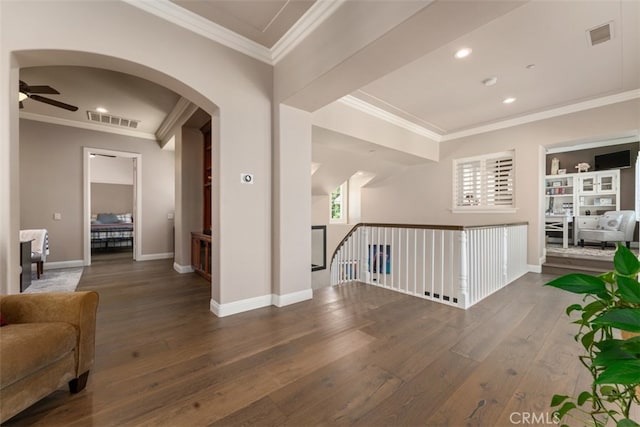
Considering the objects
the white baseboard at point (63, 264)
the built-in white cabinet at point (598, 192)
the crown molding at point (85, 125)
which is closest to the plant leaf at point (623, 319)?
the white baseboard at point (63, 264)

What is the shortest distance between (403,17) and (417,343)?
246 cm

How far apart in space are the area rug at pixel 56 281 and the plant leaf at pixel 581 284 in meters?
5.09

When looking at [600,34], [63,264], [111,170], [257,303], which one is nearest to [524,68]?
[600,34]

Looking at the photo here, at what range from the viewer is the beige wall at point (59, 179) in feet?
15.9

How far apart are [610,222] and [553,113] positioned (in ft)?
11.5

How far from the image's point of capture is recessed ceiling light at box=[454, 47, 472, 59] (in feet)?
9.48

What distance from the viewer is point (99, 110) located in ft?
15.4

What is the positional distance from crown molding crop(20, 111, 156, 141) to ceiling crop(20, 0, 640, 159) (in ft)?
0.25

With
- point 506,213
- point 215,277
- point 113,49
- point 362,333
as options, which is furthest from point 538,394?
point 506,213

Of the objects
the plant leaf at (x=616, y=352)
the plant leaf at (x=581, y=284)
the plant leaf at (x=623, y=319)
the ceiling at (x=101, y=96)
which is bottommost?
the plant leaf at (x=616, y=352)

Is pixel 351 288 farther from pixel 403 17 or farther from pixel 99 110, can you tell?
pixel 99 110

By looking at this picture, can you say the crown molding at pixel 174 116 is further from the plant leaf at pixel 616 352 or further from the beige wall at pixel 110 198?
the plant leaf at pixel 616 352

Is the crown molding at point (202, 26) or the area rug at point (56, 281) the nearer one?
the crown molding at point (202, 26)

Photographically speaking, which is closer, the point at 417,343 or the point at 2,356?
the point at 2,356
